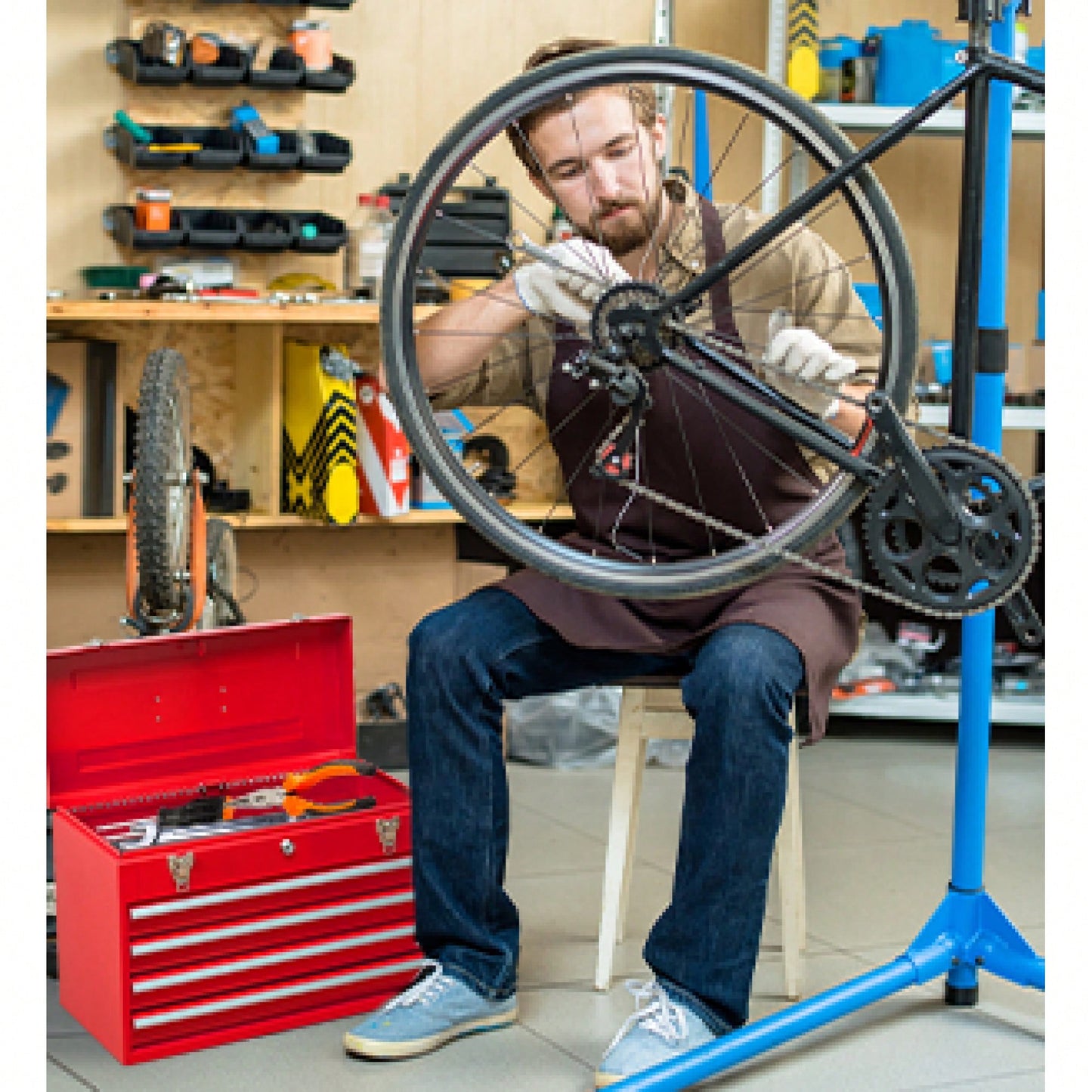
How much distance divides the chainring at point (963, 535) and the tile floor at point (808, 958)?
66cm

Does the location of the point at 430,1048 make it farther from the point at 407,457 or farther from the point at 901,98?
the point at 901,98

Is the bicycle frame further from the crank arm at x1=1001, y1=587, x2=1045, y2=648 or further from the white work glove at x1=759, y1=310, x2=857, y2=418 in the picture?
the crank arm at x1=1001, y1=587, x2=1045, y2=648

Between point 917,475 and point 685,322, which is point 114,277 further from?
point 917,475

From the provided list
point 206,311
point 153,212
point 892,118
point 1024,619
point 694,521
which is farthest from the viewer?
point 892,118

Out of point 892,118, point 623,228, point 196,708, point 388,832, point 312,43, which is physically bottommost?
point 388,832

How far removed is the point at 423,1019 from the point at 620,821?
1.38ft

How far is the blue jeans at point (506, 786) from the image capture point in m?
1.84

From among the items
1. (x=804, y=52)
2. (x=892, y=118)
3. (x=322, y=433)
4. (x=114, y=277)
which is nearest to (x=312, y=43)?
(x=114, y=277)

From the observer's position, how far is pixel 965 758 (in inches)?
80.9

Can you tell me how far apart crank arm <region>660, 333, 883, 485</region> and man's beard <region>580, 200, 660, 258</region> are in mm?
362

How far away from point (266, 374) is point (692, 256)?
155 centimetres

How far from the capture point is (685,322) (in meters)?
1.72

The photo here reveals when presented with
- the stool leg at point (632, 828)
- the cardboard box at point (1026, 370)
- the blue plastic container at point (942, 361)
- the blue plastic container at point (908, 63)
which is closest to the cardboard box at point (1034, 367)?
the cardboard box at point (1026, 370)

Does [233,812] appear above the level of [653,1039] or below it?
above
